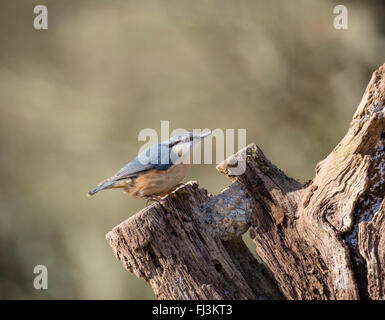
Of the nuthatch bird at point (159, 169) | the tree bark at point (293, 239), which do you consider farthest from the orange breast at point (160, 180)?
the tree bark at point (293, 239)

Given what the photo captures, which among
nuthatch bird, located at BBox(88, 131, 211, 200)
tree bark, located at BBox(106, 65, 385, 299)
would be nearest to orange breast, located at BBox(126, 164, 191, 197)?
nuthatch bird, located at BBox(88, 131, 211, 200)

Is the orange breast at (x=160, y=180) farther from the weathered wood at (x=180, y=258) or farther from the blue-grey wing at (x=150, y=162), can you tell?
the weathered wood at (x=180, y=258)

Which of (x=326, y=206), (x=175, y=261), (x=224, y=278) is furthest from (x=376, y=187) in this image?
(x=175, y=261)

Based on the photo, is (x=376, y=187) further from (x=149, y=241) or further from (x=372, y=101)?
(x=149, y=241)

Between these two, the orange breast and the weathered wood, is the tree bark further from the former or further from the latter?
the orange breast

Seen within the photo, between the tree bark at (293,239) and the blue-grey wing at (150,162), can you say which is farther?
the blue-grey wing at (150,162)

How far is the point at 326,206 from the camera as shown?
242 cm

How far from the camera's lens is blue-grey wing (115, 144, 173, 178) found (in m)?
2.82

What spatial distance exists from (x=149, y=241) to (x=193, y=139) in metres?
0.74

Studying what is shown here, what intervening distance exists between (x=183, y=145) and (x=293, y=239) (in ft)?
2.70

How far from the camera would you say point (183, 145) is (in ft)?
9.39

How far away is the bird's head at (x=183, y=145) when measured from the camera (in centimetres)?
284

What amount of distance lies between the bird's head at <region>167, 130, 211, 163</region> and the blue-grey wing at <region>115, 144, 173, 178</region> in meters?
0.03

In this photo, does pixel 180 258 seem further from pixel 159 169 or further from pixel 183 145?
pixel 183 145
